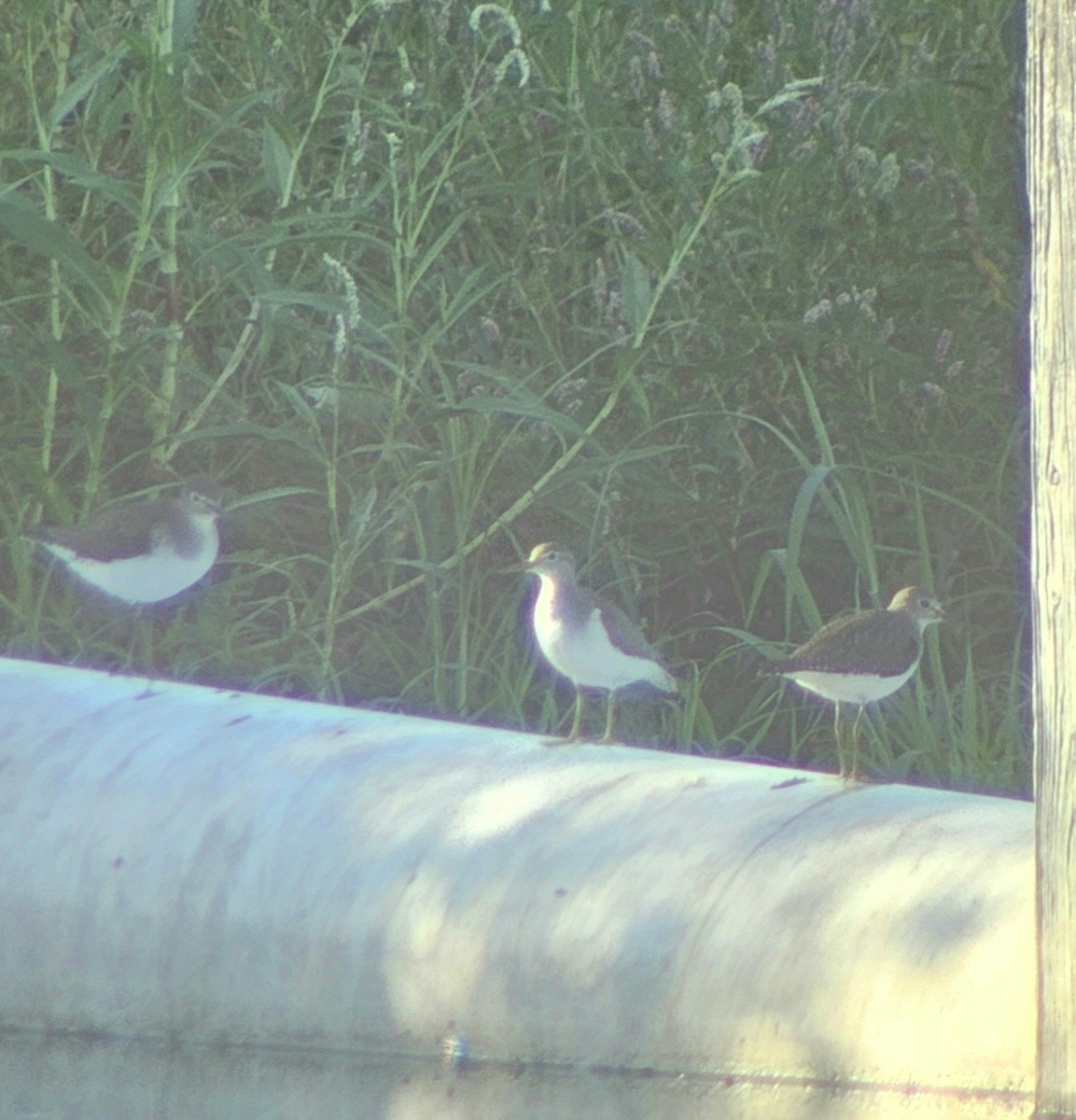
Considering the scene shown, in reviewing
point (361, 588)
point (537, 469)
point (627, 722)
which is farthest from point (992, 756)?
point (361, 588)

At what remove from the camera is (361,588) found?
4.71 metres

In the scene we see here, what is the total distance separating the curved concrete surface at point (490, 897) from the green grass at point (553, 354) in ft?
2.45

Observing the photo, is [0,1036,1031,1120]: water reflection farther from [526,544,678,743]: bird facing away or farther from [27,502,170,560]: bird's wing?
[27,502,170,560]: bird's wing

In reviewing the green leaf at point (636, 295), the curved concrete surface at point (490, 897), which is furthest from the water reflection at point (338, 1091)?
the green leaf at point (636, 295)

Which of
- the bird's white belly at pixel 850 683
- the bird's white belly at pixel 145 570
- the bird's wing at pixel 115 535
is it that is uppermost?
the bird's wing at pixel 115 535

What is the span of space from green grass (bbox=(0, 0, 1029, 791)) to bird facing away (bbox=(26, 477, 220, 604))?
18 cm

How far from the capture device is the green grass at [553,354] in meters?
4.14

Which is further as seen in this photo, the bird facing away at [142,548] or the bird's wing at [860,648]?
the bird facing away at [142,548]

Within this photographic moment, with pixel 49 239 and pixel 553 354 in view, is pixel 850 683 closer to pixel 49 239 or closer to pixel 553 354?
pixel 553 354

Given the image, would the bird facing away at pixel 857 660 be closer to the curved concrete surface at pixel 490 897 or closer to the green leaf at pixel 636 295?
the curved concrete surface at pixel 490 897

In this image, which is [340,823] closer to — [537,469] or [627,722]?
[627,722]

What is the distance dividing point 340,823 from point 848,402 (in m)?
1.84

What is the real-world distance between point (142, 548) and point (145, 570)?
0.04 metres

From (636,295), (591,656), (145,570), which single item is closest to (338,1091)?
(591,656)
